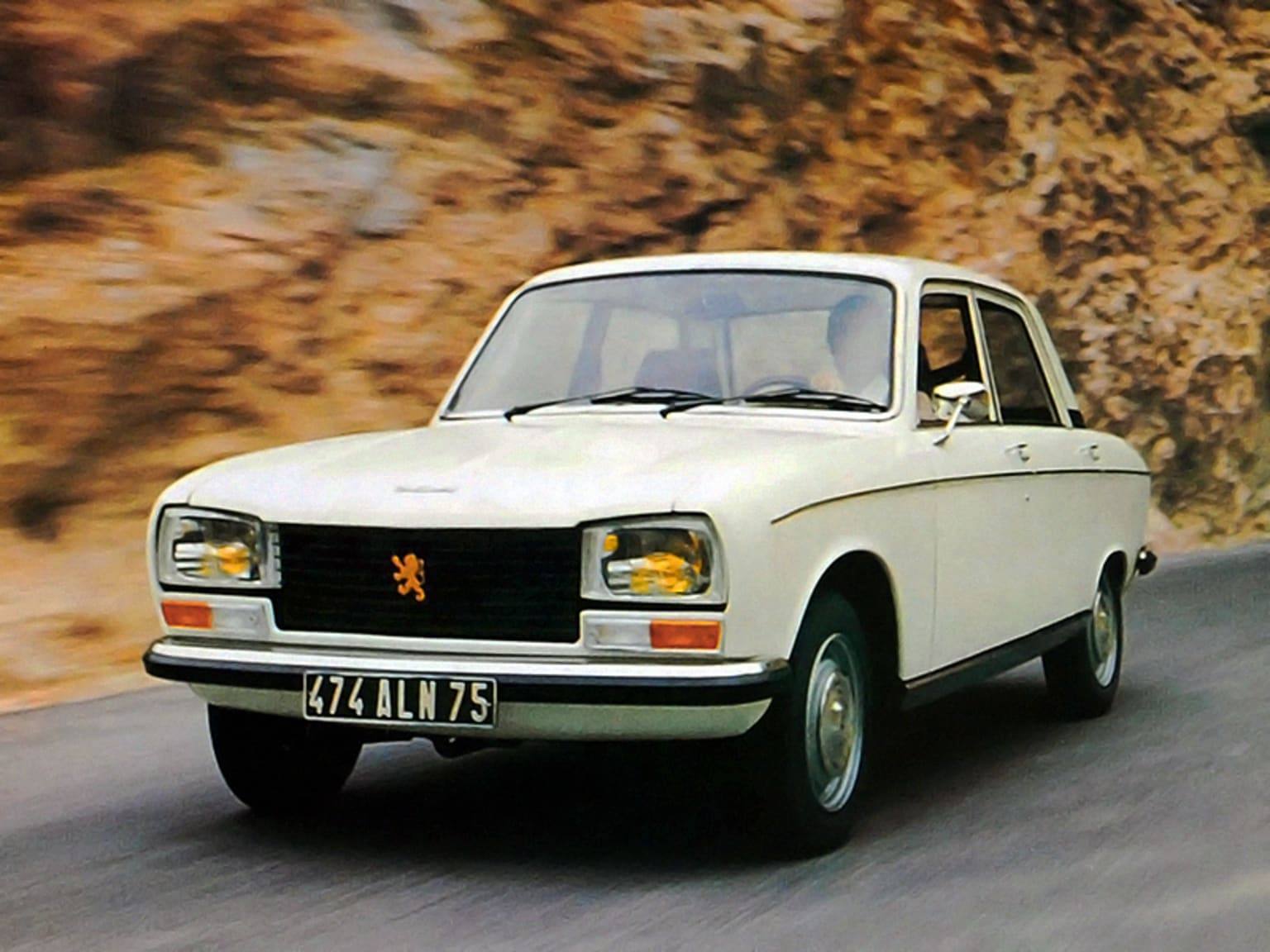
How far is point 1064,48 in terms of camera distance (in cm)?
2123

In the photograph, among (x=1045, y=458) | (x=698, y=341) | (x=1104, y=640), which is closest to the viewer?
(x=698, y=341)

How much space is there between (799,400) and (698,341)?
45 centimetres

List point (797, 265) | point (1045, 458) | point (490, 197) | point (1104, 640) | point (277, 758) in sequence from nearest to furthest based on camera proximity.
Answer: point (277, 758) < point (797, 265) < point (1045, 458) < point (1104, 640) < point (490, 197)

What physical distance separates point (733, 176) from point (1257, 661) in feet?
30.2

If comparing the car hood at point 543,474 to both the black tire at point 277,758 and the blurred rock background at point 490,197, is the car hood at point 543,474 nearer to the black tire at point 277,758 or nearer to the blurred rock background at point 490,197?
the black tire at point 277,758

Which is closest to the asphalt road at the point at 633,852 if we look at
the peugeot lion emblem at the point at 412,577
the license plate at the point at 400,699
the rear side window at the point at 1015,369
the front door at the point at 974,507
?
the license plate at the point at 400,699

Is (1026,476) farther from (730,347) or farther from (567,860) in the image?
(567,860)

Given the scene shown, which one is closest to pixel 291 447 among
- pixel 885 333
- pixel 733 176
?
pixel 885 333

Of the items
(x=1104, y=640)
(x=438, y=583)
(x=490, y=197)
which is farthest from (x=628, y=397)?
(x=490, y=197)

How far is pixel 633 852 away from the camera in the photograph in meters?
5.02

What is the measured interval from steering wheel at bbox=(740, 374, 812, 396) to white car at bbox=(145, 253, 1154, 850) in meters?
0.01

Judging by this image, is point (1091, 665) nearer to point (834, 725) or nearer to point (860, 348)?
point (860, 348)

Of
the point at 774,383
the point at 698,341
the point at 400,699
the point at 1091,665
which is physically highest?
the point at 698,341

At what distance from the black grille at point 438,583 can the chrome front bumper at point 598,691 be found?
8 cm
